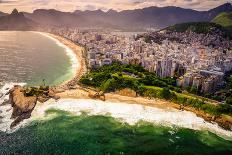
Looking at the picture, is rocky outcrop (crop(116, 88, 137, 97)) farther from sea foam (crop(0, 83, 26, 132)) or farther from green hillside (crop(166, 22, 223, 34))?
Result: green hillside (crop(166, 22, 223, 34))

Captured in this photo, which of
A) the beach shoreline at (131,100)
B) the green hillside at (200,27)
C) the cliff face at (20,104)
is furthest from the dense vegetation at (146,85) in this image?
the green hillside at (200,27)

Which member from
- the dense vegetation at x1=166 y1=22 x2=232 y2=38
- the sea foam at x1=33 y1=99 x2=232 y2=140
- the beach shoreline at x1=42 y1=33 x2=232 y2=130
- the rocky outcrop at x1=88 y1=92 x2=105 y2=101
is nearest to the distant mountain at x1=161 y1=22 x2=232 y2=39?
the dense vegetation at x1=166 y1=22 x2=232 y2=38

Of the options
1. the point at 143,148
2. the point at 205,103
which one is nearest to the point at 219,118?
the point at 205,103

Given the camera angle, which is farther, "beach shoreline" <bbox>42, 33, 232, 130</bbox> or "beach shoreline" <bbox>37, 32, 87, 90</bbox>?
"beach shoreline" <bbox>37, 32, 87, 90</bbox>

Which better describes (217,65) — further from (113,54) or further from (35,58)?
(35,58)

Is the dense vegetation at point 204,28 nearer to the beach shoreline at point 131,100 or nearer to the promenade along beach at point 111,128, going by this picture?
the beach shoreline at point 131,100

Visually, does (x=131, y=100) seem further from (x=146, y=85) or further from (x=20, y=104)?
(x=20, y=104)
